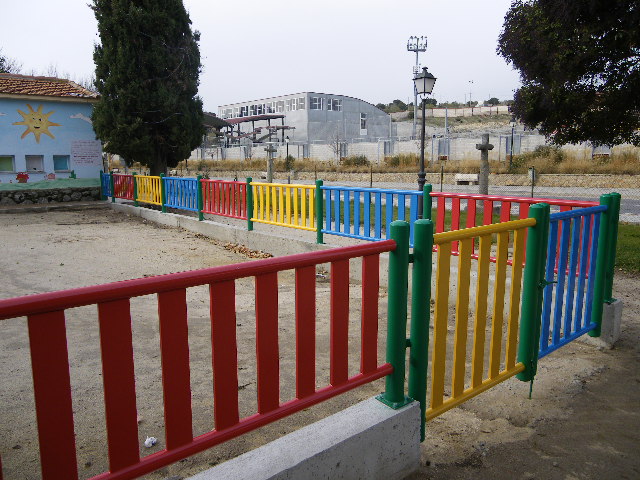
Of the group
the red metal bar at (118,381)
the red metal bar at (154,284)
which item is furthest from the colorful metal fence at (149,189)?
the red metal bar at (118,381)

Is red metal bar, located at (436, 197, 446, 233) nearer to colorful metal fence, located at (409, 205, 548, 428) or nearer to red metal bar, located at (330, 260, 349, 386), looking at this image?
colorful metal fence, located at (409, 205, 548, 428)

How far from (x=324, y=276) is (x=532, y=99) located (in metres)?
6.24

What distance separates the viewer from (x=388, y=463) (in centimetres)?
267

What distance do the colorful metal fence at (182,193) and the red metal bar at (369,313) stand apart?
10.4m

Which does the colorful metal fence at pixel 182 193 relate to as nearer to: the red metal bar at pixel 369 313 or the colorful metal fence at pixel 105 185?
the colorful metal fence at pixel 105 185

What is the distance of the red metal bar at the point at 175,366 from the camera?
195 cm

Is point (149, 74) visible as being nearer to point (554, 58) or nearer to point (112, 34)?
point (112, 34)

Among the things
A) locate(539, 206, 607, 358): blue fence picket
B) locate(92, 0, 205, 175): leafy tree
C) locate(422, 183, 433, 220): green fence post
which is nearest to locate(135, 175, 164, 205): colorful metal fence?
locate(92, 0, 205, 175): leafy tree

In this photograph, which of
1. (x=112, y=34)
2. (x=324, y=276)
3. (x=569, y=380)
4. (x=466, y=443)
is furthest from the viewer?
(x=112, y=34)

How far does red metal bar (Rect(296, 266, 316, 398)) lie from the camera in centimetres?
232

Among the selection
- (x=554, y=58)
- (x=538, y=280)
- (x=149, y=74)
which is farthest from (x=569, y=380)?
(x=149, y=74)

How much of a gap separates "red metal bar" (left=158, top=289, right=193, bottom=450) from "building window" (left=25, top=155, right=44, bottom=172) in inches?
795

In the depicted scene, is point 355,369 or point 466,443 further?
point 355,369

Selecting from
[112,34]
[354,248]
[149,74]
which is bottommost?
[354,248]
